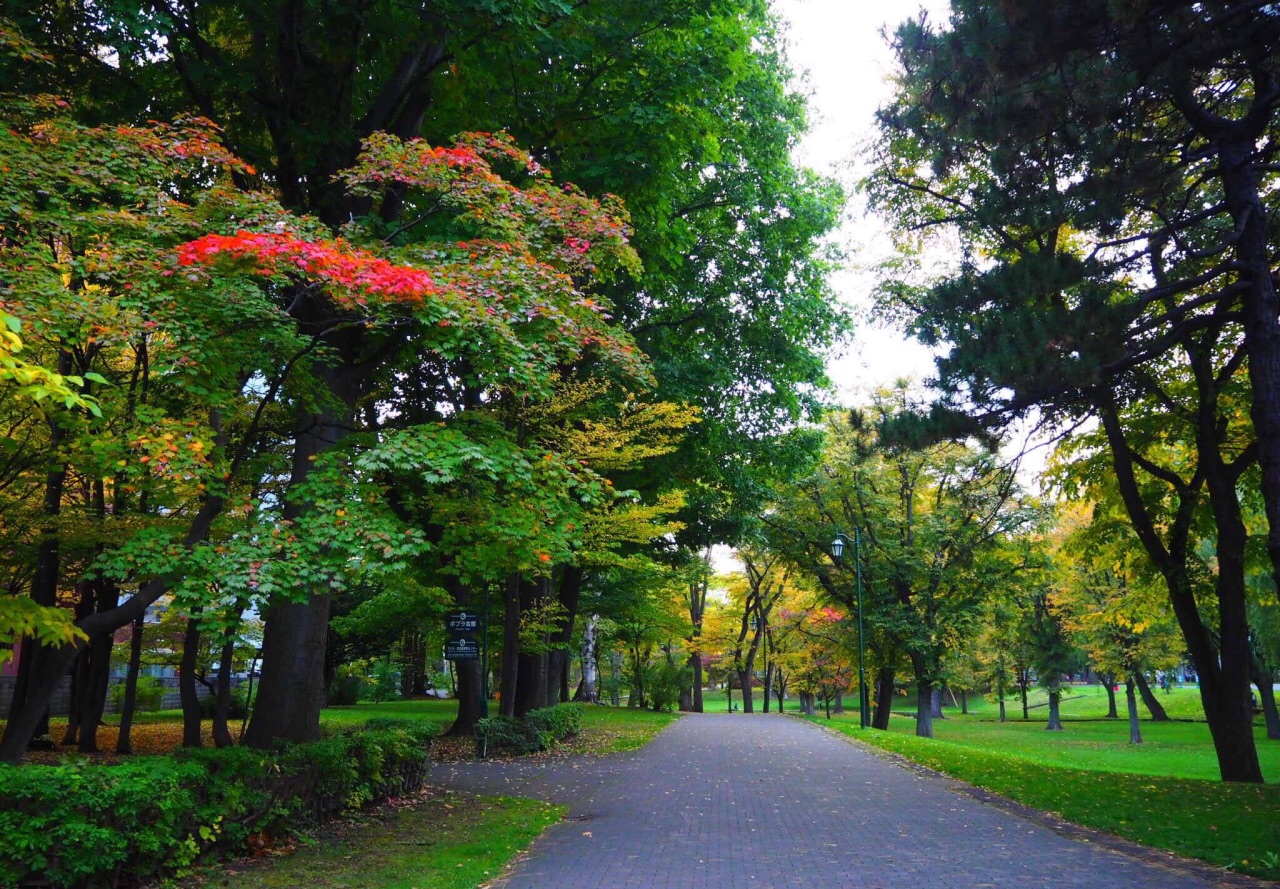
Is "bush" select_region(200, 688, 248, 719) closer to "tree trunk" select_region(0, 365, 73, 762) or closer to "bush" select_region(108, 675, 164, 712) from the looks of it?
"bush" select_region(108, 675, 164, 712)

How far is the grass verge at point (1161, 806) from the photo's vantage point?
7.49 meters

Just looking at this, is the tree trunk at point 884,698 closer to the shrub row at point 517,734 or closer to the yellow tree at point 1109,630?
the yellow tree at point 1109,630

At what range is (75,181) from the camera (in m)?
6.61

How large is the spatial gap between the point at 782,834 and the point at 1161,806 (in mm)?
4389

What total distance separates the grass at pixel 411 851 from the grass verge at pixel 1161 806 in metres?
5.76

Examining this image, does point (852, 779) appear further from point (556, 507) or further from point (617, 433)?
point (556, 507)

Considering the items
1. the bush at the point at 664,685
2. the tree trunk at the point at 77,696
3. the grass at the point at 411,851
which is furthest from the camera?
the bush at the point at 664,685

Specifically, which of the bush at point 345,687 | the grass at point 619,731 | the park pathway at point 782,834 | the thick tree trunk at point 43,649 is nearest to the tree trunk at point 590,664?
the grass at point 619,731

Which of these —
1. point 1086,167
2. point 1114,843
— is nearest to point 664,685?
point 1114,843

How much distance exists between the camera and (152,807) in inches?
243

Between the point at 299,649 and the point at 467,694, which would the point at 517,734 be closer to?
the point at 467,694

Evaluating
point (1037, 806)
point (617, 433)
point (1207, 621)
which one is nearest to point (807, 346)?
point (617, 433)

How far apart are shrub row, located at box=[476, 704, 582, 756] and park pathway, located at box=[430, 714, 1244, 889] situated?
144 centimetres

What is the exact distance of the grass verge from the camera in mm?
7492
